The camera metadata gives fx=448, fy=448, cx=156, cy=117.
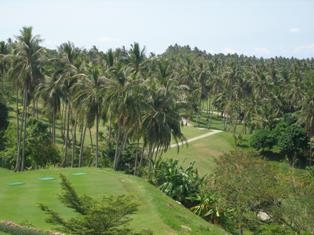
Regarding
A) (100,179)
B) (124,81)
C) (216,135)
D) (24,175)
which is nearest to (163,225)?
(100,179)

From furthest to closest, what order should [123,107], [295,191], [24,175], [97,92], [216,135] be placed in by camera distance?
[216,135]
[97,92]
[123,107]
[24,175]
[295,191]

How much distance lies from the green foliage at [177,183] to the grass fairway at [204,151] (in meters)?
18.8

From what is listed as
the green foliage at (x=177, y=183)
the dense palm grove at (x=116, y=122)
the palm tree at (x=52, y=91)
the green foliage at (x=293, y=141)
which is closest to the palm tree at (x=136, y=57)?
the dense palm grove at (x=116, y=122)

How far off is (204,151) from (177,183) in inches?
1276

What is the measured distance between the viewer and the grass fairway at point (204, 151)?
6211cm

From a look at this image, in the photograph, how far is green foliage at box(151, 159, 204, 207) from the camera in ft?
116

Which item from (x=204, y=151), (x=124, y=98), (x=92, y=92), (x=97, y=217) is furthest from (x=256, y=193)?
(x=204, y=151)

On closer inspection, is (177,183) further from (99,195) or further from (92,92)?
(92,92)

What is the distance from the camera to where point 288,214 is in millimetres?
29891

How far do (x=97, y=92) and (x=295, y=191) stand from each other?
64.0ft

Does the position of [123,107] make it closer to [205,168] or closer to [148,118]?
[148,118]

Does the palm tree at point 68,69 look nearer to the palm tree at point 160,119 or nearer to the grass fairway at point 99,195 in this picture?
the palm tree at point 160,119

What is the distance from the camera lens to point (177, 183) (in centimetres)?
3606

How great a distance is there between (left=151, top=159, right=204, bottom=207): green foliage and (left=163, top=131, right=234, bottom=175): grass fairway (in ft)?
61.8
